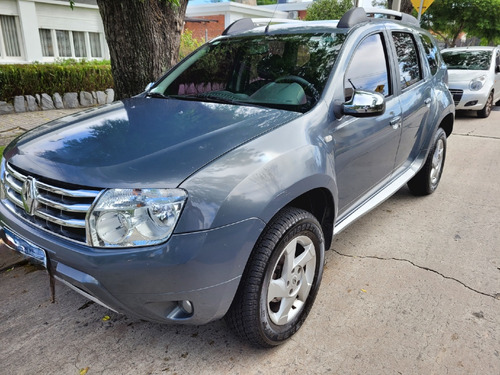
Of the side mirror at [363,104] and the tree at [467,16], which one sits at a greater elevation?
the tree at [467,16]

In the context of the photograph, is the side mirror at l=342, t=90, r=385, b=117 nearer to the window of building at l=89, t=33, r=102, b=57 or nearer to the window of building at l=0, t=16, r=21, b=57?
the window of building at l=0, t=16, r=21, b=57

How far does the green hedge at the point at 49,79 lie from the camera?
30.0 feet

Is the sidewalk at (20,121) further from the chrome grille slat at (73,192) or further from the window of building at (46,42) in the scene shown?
the window of building at (46,42)

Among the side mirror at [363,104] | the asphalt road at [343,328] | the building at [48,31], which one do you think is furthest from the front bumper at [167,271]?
the building at [48,31]

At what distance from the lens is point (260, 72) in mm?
3209

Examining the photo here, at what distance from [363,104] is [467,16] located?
2064cm

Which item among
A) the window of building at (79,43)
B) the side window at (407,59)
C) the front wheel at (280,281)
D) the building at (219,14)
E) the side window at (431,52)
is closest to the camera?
the front wheel at (280,281)

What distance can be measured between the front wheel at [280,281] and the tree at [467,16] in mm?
20803

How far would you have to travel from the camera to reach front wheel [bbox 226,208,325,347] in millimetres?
2115

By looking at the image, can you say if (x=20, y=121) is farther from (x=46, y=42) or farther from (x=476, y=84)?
(x=476, y=84)

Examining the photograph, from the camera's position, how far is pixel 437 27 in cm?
2158

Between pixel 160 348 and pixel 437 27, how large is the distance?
917 inches

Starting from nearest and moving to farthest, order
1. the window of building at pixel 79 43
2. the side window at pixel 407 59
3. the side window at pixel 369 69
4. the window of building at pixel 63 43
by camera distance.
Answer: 1. the side window at pixel 369 69
2. the side window at pixel 407 59
3. the window of building at pixel 63 43
4. the window of building at pixel 79 43

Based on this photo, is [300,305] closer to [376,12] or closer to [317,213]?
[317,213]
